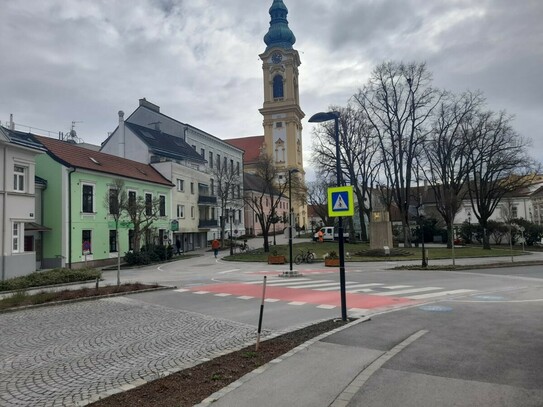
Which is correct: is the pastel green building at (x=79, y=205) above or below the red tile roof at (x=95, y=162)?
below

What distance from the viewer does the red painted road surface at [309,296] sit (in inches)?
516

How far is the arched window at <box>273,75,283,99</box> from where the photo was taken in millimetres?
92562

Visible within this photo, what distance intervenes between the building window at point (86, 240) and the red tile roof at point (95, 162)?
5.02 meters

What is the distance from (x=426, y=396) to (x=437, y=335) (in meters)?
3.63

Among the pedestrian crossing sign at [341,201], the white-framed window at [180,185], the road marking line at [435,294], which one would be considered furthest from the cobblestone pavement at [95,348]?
the white-framed window at [180,185]

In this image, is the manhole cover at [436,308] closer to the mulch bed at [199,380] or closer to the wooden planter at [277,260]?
the mulch bed at [199,380]

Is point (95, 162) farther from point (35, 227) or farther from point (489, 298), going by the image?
point (489, 298)

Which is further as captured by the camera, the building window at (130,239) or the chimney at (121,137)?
the chimney at (121,137)

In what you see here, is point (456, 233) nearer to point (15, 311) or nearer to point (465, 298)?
point (465, 298)

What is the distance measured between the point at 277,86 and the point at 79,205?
220ft

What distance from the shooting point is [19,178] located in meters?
25.3

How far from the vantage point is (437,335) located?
8484 millimetres

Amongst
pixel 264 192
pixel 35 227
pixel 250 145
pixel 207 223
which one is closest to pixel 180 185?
pixel 207 223

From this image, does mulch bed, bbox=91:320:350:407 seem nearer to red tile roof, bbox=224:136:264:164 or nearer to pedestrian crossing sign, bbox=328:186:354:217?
pedestrian crossing sign, bbox=328:186:354:217
